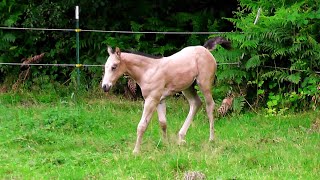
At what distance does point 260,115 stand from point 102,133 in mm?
2969

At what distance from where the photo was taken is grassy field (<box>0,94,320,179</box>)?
7258mm

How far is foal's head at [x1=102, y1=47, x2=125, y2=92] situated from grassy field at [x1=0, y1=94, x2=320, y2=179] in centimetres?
92

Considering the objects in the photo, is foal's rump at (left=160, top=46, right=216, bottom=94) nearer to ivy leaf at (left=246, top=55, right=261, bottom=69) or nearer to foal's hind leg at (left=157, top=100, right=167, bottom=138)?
foal's hind leg at (left=157, top=100, right=167, bottom=138)

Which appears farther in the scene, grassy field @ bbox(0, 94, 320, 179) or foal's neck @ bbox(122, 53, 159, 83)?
foal's neck @ bbox(122, 53, 159, 83)

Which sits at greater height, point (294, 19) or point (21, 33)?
point (294, 19)

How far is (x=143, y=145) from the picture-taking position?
28.6 ft

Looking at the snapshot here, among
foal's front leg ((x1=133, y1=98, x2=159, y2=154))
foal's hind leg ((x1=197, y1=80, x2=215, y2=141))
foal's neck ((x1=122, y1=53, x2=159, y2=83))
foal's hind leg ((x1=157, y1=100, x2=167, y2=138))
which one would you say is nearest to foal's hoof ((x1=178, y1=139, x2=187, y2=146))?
foal's hind leg ((x1=157, y1=100, x2=167, y2=138))

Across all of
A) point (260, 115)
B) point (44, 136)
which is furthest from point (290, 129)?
point (44, 136)

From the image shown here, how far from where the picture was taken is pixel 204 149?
832 cm

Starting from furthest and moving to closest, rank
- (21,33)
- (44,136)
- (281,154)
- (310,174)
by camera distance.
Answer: (21,33) < (44,136) < (281,154) < (310,174)

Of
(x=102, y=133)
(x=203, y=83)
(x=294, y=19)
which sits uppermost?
(x=294, y=19)

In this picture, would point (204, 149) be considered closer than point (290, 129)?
Yes

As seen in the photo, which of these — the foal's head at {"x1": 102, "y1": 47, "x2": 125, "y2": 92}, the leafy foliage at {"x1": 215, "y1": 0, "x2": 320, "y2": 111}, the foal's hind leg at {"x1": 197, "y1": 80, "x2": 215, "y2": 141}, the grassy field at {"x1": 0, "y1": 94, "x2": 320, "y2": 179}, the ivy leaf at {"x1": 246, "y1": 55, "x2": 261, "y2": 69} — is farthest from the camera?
the ivy leaf at {"x1": 246, "y1": 55, "x2": 261, "y2": 69}

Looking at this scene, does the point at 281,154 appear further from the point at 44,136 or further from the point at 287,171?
the point at 44,136
